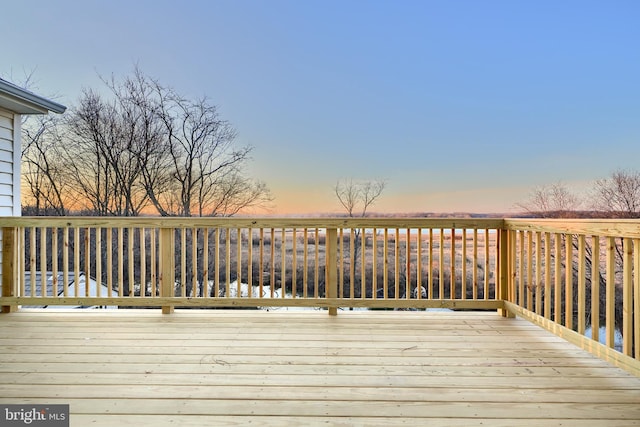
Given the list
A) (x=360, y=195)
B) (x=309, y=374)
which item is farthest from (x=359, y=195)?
(x=309, y=374)

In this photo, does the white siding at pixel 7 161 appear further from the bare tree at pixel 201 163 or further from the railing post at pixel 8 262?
the bare tree at pixel 201 163

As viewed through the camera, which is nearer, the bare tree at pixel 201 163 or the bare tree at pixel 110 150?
the bare tree at pixel 110 150

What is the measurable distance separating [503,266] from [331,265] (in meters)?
1.77

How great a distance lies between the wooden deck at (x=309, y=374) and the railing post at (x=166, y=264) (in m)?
0.40

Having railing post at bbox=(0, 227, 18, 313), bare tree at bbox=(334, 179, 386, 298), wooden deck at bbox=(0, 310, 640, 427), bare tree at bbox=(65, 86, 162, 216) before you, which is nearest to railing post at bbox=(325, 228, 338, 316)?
wooden deck at bbox=(0, 310, 640, 427)

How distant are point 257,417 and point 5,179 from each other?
171 inches

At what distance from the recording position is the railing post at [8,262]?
388 cm

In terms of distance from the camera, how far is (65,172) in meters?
7.13

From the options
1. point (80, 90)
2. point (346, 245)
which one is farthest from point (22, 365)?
point (80, 90)

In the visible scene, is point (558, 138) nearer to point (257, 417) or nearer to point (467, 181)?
point (467, 181)

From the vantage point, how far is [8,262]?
3.87 meters

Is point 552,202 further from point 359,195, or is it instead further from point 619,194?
point 359,195

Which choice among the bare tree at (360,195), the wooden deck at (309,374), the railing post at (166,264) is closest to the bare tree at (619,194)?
the bare tree at (360,195)

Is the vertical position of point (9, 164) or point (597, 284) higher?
point (9, 164)
